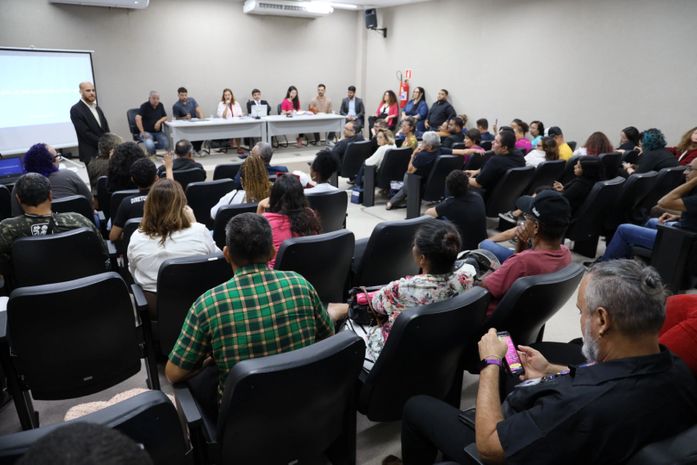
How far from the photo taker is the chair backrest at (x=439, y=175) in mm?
5285

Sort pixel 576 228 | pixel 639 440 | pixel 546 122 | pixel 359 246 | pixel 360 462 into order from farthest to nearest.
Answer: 1. pixel 546 122
2. pixel 576 228
3. pixel 359 246
4. pixel 360 462
5. pixel 639 440

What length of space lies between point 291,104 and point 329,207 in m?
7.20

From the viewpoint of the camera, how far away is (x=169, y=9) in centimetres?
917

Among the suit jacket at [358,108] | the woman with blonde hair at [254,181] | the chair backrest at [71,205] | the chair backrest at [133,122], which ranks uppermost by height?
the suit jacket at [358,108]

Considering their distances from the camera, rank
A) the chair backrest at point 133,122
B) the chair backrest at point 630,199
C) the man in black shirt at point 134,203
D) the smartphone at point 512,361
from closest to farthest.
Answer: the smartphone at point 512,361
the man in black shirt at point 134,203
the chair backrest at point 630,199
the chair backrest at point 133,122

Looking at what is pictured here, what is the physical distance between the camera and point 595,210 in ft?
13.1

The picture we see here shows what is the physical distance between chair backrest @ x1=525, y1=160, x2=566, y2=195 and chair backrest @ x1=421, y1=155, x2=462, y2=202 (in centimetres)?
87

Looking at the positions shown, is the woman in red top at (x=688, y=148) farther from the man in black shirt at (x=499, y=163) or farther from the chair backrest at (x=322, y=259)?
the chair backrest at (x=322, y=259)

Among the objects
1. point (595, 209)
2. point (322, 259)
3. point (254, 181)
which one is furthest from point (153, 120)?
point (595, 209)

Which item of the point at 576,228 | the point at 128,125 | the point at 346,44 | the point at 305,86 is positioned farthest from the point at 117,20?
the point at 576,228

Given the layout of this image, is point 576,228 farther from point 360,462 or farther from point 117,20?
point 117,20

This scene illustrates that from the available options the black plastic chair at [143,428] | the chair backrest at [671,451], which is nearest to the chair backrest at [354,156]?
the black plastic chair at [143,428]

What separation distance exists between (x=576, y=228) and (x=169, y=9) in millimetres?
8704

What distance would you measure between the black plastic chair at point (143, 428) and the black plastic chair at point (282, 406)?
157 mm
